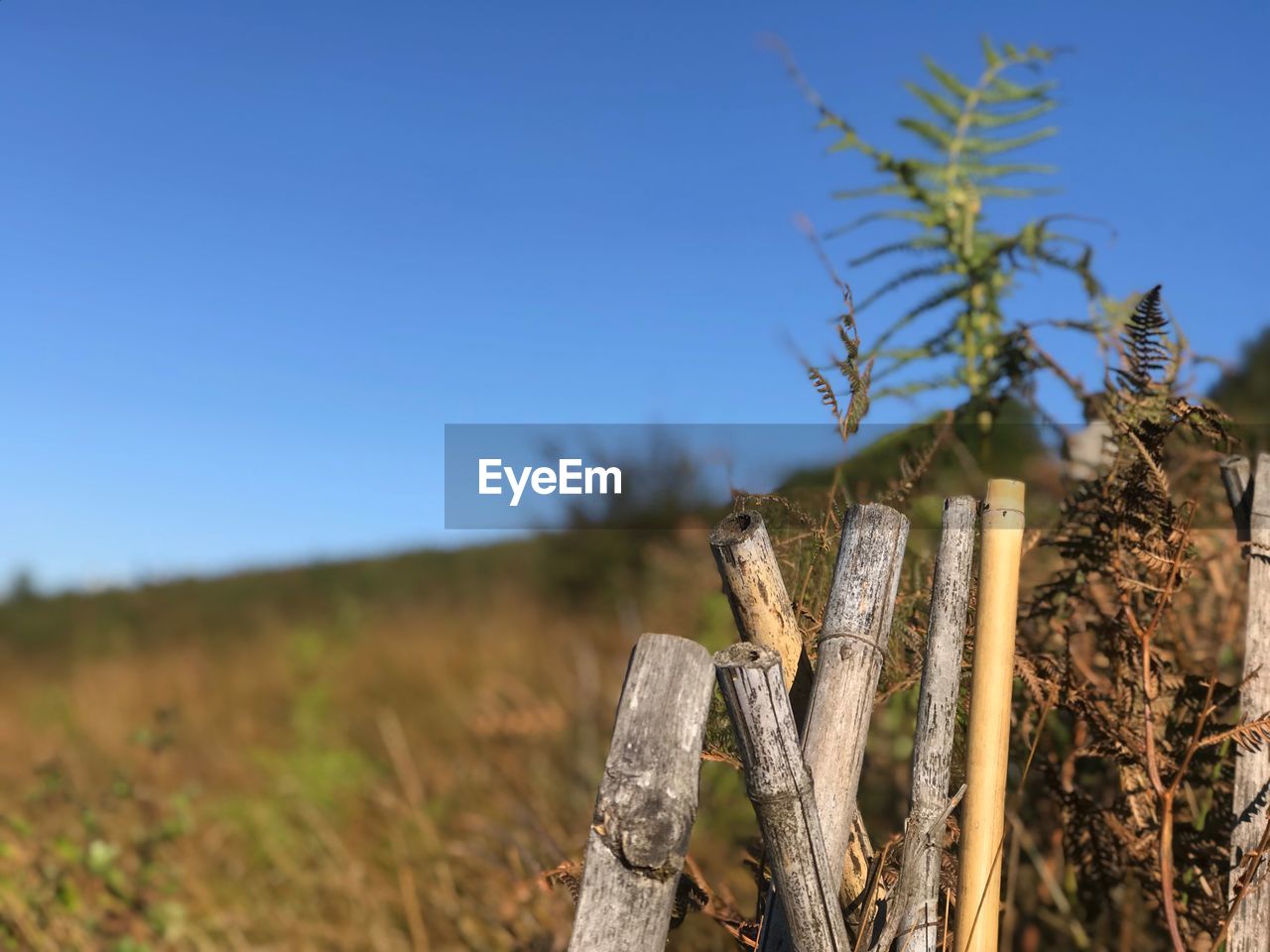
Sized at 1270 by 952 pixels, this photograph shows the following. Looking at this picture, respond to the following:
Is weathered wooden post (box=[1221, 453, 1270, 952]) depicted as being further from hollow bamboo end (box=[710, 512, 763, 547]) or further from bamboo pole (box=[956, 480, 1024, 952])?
hollow bamboo end (box=[710, 512, 763, 547])

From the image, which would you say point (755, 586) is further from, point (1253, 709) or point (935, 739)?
point (1253, 709)

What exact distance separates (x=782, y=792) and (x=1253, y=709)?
77cm

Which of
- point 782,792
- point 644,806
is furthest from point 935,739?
point 644,806

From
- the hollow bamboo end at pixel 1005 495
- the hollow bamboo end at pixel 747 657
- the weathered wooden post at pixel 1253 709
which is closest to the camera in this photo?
the hollow bamboo end at pixel 747 657

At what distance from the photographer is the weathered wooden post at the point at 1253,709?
1.36 m

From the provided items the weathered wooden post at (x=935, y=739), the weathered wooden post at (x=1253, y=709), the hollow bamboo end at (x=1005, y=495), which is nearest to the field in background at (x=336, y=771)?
the weathered wooden post at (x=935, y=739)

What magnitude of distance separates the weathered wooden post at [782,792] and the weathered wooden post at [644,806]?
0.17 feet

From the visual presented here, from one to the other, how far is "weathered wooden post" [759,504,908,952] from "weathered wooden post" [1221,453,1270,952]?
1.82 ft

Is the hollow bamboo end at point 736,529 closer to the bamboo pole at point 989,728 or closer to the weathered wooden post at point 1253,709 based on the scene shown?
the bamboo pole at point 989,728

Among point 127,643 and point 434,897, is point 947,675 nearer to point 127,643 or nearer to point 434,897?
point 434,897

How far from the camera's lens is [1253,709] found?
1395mm

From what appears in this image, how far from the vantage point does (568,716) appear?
5555 millimetres

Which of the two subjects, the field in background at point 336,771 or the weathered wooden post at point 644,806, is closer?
the weathered wooden post at point 644,806

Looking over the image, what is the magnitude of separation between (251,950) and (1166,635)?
10.1ft
